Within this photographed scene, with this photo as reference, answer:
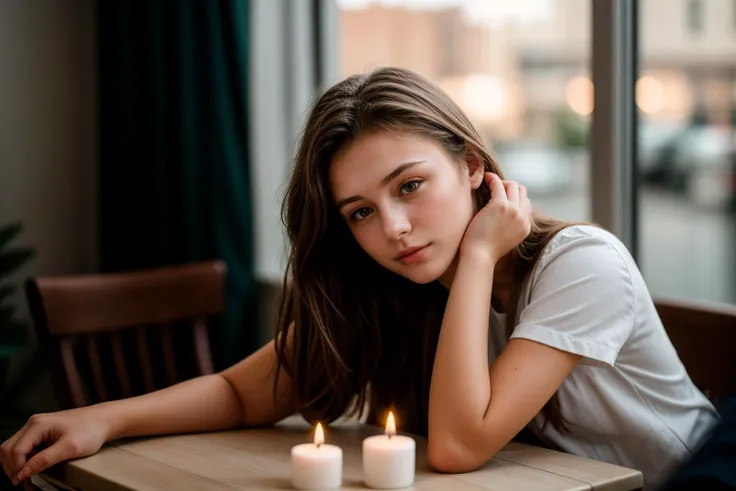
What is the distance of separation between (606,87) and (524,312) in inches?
36.9

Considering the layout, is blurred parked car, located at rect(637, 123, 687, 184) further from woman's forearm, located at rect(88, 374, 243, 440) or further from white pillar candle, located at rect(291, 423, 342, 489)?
white pillar candle, located at rect(291, 423, 342, 489)

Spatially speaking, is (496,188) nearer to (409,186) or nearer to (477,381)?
(409,186)

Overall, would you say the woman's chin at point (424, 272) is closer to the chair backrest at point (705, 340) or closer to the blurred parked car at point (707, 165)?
the chair backrest at point (705, 340)

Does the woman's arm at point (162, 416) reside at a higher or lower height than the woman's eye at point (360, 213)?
lower

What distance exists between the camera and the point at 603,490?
122 centimetres

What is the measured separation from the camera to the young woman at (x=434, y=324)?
1.36 metres

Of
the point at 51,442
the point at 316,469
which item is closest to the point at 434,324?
the point at 316,469

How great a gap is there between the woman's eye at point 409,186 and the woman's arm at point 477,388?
0.18 metres

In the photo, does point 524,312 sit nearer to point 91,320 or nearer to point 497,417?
point 497,417

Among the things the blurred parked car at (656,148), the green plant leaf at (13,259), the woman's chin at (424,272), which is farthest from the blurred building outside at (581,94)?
the green plant leaf at (13,259)

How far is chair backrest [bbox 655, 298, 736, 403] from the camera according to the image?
5.24 ft

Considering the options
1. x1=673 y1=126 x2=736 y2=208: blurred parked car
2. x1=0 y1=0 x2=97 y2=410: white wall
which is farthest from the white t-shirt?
Answer: x1=0 y1=0 x2=97 y2=410: white wall

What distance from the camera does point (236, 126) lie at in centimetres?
279

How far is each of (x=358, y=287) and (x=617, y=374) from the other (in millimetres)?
462
